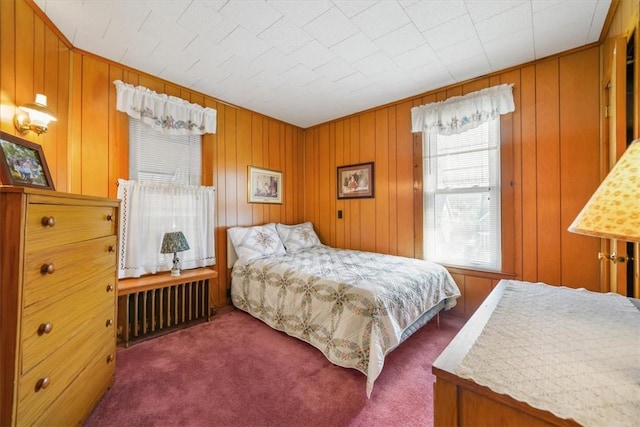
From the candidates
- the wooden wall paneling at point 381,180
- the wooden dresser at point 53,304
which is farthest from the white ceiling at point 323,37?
the wooden dresser at point 53,304

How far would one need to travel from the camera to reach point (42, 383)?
3.43 ft

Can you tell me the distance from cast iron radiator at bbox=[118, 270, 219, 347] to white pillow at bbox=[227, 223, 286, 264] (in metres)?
0.49

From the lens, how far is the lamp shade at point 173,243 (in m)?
2.47

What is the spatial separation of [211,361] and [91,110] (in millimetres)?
2398

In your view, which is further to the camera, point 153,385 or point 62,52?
point 62,52

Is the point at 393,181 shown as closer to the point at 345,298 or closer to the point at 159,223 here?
the point at 345,298

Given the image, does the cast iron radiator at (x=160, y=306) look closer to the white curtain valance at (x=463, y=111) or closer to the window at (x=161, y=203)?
the window at (x=161, y=203)

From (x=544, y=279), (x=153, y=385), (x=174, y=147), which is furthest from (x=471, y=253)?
(x=174, y=147)

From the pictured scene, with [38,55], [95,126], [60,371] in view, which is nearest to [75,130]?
[95,126]

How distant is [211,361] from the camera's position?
1.99 metres

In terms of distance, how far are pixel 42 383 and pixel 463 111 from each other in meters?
3.58

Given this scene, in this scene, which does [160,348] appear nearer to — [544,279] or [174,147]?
[174,147]

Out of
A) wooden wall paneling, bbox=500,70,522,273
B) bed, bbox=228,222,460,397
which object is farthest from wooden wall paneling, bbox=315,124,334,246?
wooden wall paneling, bbox=500,70,522,273

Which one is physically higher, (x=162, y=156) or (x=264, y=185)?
(x=162, y=156)
